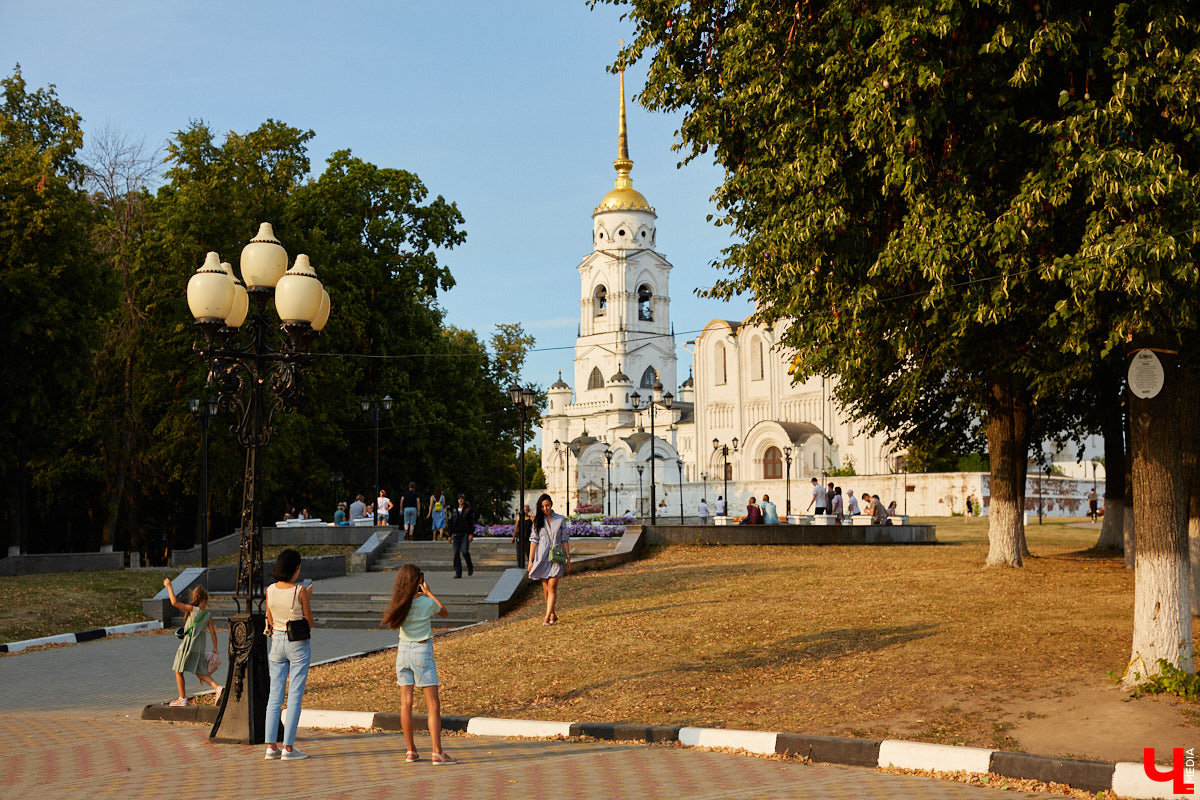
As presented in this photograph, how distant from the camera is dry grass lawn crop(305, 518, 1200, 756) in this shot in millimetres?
10086

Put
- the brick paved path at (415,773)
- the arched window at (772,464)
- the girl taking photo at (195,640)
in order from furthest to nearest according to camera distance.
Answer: the arched window at (772,464) < the girl taking photo at (195,640) < the brick paved path at (415,773)

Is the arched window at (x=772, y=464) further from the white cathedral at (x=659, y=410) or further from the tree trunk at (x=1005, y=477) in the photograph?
the tree trunk at (x=1005, y=477)

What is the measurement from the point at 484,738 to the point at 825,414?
→ 78749 mm

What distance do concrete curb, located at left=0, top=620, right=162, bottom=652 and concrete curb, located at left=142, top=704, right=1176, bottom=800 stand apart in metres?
7.50

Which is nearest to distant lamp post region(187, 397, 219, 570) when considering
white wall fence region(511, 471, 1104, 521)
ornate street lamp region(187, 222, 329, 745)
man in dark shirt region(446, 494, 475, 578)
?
man in dark shirt region(446, 494, 475, 578)

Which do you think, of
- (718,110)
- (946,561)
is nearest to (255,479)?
(718,110)

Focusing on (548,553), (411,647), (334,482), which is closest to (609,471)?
(334,482)

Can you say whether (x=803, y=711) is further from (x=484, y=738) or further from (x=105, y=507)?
(x=105, y=507)

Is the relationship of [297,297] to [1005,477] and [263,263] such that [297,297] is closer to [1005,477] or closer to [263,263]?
[263,263]

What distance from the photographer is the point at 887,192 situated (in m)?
11.2

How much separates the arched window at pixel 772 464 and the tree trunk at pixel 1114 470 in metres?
58.4

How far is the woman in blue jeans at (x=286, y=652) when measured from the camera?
8.81m

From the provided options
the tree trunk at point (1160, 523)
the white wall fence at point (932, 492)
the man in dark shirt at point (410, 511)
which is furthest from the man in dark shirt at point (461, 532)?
the white wall fence at point (932, 492)

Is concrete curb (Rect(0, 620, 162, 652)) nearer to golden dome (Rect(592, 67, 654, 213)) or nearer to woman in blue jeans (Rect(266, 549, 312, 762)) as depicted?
woman in blue jeans (Rect(266, 549, 312, 762))
